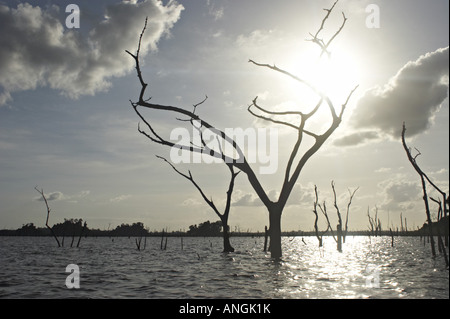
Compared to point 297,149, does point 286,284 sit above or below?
below

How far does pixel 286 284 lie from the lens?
12.4 metres

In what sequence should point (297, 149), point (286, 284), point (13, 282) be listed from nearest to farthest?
point (286, 284) < point (13, 282) < point (297, 149)

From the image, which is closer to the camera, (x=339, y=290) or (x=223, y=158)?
(x=339, y=290)

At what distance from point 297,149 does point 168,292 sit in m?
10.0

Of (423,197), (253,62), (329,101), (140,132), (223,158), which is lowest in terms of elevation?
(423,197)

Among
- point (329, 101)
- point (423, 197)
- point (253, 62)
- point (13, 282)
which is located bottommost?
point (13, 282)

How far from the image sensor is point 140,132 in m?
19.1

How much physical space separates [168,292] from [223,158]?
347 inches

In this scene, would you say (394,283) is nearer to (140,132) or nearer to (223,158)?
(223,158)
